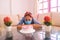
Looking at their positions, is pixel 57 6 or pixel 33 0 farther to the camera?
pixel 33 0

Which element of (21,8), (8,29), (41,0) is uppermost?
(41,0)

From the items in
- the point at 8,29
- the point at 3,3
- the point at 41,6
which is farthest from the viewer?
the point at 41,6

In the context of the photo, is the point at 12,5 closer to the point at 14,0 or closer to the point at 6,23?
the point at 14,0

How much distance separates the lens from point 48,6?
13.3ft

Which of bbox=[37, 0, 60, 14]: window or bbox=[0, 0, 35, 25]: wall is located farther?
bbox=[0, 0, 35, 25]: wall

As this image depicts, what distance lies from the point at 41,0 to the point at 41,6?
0.21m

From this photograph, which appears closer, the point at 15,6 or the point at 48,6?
the point at 48,6

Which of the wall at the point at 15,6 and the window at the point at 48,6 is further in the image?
the wall at the point at 15,6

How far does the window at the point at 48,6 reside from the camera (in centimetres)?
378

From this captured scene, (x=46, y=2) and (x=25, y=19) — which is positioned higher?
(x=46, y=2)

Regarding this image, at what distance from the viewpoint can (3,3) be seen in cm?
409

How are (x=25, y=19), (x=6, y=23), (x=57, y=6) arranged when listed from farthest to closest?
(x=57, y=6) < (x=25, y=19) < (x=6, y=23)

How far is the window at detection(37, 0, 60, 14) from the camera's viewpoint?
378 cm

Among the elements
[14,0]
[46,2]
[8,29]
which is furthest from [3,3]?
[8,29]
